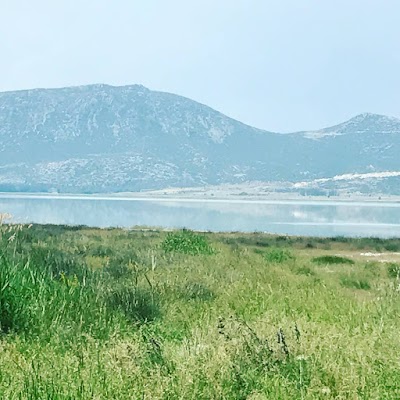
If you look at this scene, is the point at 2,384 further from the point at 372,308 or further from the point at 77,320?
the point at 372,308

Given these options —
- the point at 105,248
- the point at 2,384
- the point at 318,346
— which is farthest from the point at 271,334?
the point at 105,248

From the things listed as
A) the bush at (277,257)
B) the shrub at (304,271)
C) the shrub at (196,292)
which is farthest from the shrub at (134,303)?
the bush at (277,257)

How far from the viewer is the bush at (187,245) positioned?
66.6ft

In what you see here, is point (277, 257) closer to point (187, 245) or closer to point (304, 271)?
point (187, 245)

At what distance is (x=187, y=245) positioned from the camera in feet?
68.9

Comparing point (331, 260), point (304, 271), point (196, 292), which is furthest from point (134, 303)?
point (331, 260)

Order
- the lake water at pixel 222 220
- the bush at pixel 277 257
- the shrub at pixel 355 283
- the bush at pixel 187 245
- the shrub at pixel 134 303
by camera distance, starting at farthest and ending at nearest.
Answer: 1. the lake water at pixel 222 220
2. the bush at pixel 187 245
3. the bush at pixel 277 257
4. the shrub at pixel 355 283
5. the shrub at pixel 134 303

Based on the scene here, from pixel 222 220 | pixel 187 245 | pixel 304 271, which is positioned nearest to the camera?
Result: pixel 304 271

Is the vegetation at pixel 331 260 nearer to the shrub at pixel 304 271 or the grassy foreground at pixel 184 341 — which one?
the shrub at pixel 304 271

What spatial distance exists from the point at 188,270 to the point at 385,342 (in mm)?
7574

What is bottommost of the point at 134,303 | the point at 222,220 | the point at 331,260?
the point at 222,220

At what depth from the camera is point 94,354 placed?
6.32 metres

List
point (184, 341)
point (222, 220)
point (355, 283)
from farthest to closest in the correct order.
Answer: point (222, 220) → point (355, 283) → point (184, 341)

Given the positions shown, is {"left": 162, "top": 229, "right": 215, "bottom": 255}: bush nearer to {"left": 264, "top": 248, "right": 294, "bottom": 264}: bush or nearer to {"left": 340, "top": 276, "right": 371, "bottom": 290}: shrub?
{"left": 264, "top": 248, "right": 294, "bottom": 264}: bush
